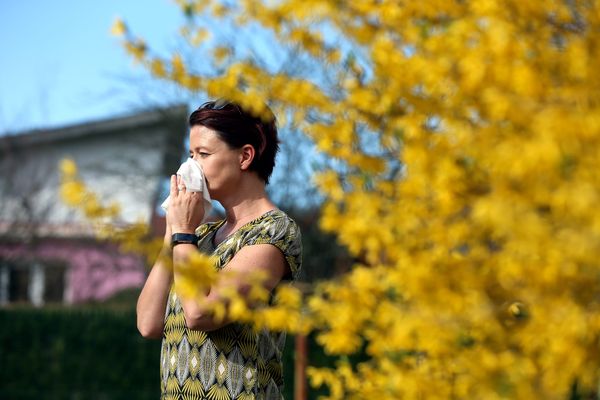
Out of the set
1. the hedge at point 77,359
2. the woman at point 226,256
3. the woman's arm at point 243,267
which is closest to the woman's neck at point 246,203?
the woman at point 226,256

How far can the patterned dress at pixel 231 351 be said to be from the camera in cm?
302

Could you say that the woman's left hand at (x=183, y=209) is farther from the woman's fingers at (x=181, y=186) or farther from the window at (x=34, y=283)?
the window at (x=34, y=283)

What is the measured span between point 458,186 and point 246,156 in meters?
1.31

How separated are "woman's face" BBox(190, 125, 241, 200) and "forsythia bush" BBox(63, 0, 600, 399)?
767mm

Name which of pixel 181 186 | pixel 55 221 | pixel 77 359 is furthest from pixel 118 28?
pixel 55 221


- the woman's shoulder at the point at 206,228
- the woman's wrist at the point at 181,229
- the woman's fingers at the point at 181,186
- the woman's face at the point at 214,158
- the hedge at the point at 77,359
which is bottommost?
the hedge at the point at 77,359

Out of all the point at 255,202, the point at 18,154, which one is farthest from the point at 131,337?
the point at 18,154

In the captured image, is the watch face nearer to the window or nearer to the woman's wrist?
the woman's wrist

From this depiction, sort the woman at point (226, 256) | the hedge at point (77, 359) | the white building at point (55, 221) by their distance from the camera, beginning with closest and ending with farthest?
the woman at point (226, 256)
the hedge at point (77, 359)
the white building at point (55, 221)

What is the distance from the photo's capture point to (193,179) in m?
3.12

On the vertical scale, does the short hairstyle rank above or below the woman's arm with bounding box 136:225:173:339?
above

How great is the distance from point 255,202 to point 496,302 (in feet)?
4.18

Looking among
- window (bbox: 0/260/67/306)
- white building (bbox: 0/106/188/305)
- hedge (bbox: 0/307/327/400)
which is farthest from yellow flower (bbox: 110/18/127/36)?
window (bbox: 0/260/67/306)

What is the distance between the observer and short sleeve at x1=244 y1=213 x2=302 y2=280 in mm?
3064
